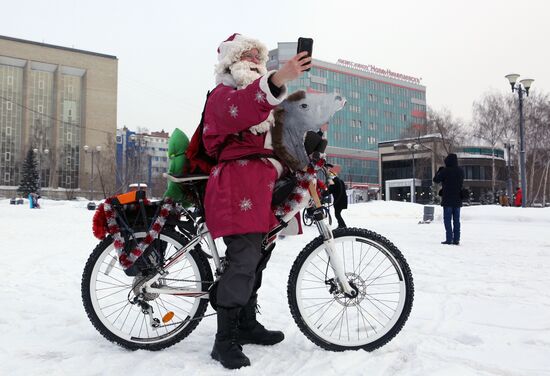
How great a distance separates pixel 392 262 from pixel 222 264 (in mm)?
1010

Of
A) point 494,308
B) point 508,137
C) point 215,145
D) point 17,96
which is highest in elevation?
point 17,96

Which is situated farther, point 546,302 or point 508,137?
point 508,137

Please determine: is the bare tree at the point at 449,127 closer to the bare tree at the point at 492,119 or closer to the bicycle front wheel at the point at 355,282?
the bare tree at the point at 492,119

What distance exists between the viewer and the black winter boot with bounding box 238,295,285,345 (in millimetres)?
2809

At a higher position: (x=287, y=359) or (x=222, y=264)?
(x=222, y=264)

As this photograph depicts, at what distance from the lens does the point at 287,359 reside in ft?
8.28

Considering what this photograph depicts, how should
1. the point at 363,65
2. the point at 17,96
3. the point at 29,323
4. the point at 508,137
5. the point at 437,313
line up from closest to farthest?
1. the point at 29,323
2. the point at 437,313
3. the point at 508,137
4. the point at 17,96
5. the point at 363,65

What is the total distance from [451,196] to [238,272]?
780 centimetres

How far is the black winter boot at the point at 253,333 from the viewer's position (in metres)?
2.81

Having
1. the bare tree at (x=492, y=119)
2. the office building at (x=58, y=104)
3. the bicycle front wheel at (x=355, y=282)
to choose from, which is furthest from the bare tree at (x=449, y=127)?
the office building at (x=58, y=104)

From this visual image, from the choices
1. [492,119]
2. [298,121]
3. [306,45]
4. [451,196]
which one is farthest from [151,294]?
[492,119]

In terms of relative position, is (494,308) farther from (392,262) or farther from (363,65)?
(363,65)

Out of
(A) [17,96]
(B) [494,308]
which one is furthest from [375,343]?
(A) [17,96]

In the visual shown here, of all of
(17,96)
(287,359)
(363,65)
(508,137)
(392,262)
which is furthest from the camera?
(363,65)
